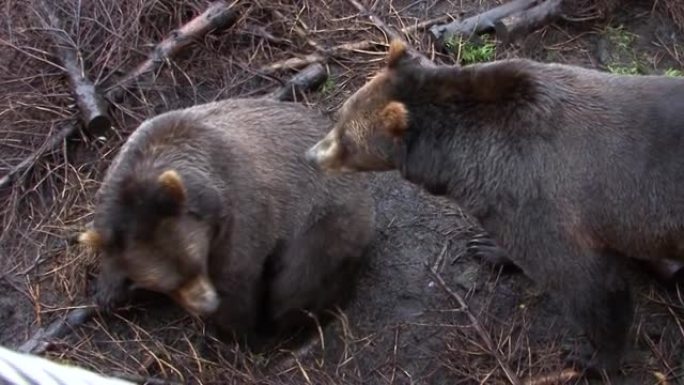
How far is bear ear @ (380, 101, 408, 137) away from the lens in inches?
189

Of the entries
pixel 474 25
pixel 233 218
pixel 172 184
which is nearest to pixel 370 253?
pixel 233 218

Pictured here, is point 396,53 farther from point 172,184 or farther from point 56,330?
point 56,330

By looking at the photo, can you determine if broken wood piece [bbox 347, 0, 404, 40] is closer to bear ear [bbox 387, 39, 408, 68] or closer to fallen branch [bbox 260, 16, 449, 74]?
fallen branch [bbox 260, 16, 449, 74]

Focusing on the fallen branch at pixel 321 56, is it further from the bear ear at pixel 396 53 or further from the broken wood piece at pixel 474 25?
the bear ear at pixel 396 53

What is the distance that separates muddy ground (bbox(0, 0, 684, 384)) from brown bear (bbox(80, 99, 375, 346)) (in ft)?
0.92

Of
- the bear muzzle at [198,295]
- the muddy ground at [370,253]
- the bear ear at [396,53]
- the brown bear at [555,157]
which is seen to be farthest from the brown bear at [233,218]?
the bear ear at [396,53]

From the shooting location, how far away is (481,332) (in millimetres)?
5562

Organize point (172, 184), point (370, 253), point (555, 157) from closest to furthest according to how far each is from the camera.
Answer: point (172, 184) → point (555, 157) → point (370, 253)

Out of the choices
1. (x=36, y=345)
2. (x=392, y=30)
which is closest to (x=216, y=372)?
(x=36, y=345)

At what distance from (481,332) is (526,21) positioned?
2569mm

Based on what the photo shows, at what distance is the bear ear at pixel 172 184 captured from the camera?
4508 millimetres

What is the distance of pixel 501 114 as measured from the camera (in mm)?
4844

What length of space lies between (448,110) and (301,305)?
1.53m

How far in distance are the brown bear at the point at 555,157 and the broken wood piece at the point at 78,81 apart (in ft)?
7.36
